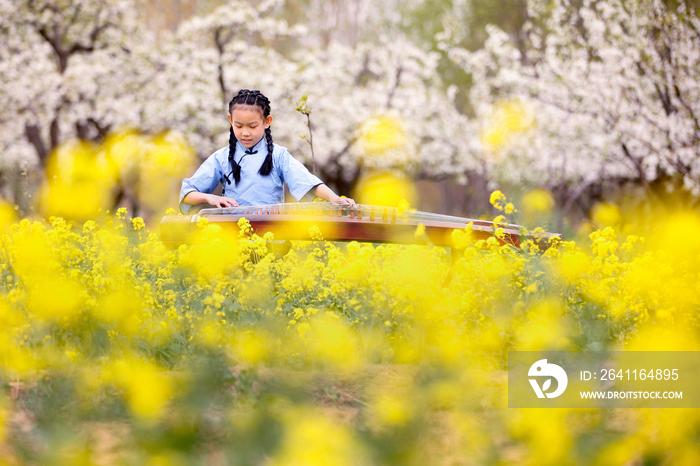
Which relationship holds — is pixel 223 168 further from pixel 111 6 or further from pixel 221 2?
pixel 221 2

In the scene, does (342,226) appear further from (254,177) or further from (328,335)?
(328,335)

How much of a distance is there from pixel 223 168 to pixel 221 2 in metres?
19.2

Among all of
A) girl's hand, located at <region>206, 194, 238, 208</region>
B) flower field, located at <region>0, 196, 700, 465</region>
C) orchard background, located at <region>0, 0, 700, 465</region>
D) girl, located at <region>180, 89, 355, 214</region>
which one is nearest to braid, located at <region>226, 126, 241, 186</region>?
girl, located at <region>180, 89, 355, 214</region>

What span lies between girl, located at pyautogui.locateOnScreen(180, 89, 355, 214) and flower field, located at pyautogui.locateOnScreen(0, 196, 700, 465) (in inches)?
23.0

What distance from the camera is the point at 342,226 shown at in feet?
10.3

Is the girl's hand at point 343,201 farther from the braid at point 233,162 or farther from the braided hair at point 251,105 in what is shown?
the braid at point 233,162

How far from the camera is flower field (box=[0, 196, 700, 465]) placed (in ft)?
4.37

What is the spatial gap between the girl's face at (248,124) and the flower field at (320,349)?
0.76 metres

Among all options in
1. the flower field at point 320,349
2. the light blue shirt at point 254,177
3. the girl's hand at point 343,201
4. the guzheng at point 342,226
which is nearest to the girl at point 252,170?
the light blue shirt at point 254,177

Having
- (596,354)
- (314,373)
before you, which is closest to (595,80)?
(596,354)

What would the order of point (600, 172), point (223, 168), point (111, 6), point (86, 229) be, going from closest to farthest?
1. point (86, 229)
2. point (223, 168)
3. point (111, 6)
4. point (600, 172)

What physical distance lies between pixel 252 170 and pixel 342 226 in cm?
92

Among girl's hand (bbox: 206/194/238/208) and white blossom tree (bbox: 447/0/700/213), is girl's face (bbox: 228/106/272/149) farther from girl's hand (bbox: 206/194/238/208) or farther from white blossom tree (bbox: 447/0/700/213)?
white blossom tree (bbox: 447/0/700/213)

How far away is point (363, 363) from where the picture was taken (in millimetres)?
2342
